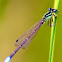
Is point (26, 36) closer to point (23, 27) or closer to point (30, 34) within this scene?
point (30, 34)

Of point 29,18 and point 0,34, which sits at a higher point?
point 29,18

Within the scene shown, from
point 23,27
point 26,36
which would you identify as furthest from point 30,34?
point 23,27

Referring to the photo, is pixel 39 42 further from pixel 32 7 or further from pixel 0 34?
pixel 0 34

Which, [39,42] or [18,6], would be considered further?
[18,6]

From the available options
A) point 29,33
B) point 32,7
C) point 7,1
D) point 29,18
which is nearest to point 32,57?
point 29,33

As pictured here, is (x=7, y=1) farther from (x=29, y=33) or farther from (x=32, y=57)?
(x=32, y=57)

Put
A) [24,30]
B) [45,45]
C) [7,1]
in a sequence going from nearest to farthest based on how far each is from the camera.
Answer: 1. [45,45]
2. [7,1]
3. [24,30]

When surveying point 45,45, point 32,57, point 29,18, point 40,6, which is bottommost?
point 32,57

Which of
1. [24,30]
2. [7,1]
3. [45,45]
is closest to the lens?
[45,45]
